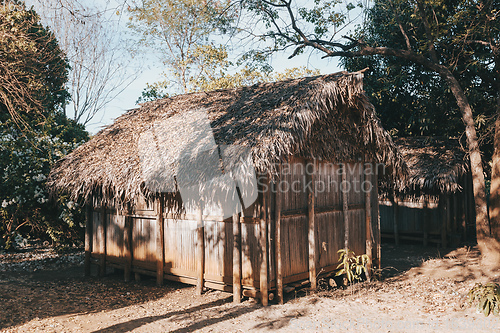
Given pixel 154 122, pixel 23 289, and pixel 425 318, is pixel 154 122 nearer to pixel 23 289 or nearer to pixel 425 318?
pixel 23 289

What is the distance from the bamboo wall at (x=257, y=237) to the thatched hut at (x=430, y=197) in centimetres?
415

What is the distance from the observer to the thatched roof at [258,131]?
6191 millimetres

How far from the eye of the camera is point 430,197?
40.1 ft

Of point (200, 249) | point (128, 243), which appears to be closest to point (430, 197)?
point (200, 249)

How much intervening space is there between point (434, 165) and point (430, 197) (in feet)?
3.28

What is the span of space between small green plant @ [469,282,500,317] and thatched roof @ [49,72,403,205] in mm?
3102

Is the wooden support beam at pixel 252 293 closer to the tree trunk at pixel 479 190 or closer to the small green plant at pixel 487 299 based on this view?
the small green plant at pixel 487 299

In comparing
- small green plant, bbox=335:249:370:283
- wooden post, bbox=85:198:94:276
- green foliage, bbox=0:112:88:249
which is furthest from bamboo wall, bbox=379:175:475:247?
green foliage, bbox=0:112:88:249

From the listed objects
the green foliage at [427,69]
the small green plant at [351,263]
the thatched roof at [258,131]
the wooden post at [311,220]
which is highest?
the green foliage at [427,69]

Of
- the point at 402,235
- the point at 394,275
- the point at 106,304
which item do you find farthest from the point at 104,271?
the point at 402,235

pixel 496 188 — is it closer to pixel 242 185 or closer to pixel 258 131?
pixel 258 131

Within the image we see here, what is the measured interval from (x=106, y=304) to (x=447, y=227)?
9946mm

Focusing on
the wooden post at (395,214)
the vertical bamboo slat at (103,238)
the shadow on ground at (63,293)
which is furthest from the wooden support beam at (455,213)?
the vertical bamboo slat at (103,238)

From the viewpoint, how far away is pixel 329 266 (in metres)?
7.38
